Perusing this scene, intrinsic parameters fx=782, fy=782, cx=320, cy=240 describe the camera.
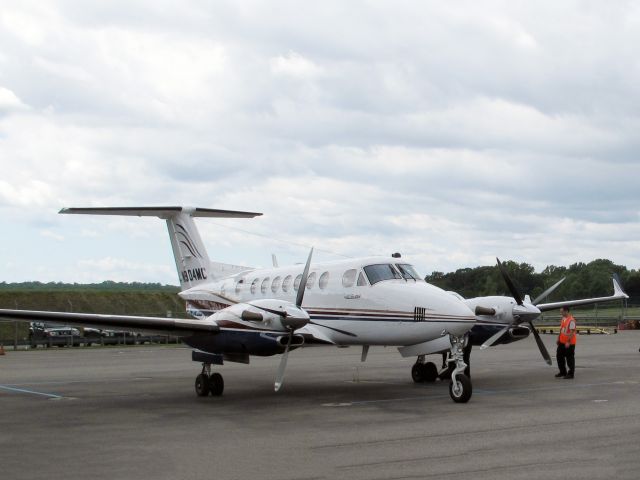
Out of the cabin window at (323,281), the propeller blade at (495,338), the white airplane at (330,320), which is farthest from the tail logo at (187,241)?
the propeller blade at (495,338)

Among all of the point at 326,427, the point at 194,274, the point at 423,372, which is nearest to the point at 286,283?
the point at 423,372

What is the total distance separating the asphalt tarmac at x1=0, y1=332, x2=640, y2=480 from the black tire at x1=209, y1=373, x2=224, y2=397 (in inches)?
6.9

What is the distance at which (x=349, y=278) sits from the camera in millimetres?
17844

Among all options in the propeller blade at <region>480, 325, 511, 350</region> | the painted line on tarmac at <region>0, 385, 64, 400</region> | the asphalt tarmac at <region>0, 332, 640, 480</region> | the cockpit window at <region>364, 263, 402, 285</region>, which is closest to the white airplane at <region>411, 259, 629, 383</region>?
the propeller blade at <region>480, 325, 511, 350</region>

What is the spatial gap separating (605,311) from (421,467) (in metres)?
70.5

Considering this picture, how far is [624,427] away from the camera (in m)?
11.4

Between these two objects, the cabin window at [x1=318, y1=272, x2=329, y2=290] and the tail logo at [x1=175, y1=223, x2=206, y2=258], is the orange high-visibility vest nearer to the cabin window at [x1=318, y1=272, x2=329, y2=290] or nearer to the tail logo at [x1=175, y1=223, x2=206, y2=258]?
the cabin window at [x1=318, y1=272, x2=329, y2=290]

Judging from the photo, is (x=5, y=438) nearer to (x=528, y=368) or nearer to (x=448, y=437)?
(x=448, y=437)

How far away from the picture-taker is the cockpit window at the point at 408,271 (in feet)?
57.1

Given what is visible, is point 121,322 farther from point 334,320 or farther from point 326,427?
point 326,427

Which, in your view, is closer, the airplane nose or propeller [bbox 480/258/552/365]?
the airplane nose

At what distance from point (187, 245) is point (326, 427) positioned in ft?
43.9

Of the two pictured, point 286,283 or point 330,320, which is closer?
point 330,320

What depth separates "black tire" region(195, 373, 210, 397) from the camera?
17297 mm
